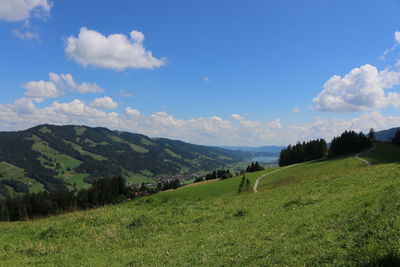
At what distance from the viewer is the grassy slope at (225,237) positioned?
29.0ft

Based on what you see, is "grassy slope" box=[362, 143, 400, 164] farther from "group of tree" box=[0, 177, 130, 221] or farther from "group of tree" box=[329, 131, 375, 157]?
"group of tree" box=[0, 177, 130, 221]

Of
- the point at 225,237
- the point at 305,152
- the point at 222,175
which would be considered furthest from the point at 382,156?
the point at 225,237

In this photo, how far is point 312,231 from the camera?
11680 mm

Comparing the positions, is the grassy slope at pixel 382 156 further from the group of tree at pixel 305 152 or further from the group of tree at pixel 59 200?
the group of tree at pixel 59 200

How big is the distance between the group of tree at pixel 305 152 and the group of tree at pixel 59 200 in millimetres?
77668

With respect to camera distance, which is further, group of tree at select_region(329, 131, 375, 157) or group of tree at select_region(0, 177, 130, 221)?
group of tree at select_region(329, 131, 375, 157)

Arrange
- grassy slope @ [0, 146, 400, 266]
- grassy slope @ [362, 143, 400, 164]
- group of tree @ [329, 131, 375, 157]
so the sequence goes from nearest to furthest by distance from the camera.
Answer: grassy slope @ [0, 146, 400, 266], grassy slope @ [362, 143, 400, 164], group of tree @ [329, 131, 375, 157]

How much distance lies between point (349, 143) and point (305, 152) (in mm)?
21018

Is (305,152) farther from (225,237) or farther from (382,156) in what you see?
(225,237)

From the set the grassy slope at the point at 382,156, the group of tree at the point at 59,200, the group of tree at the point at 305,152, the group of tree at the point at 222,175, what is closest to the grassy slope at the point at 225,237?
the grassy slope at the point at 382,156

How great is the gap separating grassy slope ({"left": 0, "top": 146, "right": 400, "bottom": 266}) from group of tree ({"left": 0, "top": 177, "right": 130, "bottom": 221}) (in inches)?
2836

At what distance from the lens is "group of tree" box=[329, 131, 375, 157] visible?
109 metres

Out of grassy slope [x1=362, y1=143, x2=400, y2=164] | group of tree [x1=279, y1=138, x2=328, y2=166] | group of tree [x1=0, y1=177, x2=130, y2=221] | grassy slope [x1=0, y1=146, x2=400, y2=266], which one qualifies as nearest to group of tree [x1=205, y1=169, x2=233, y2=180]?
group of tree [x1=279, y1=138, x2=328, y2=166]

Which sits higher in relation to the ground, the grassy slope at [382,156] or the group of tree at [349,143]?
the group of tree at [349,143]
